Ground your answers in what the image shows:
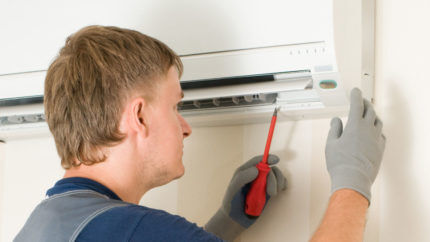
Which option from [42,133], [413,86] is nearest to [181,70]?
[413,86]

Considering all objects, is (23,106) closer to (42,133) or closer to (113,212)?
(42,133)

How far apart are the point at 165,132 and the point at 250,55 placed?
0.24 metres

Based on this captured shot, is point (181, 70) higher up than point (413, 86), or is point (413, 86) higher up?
point (181, 70)

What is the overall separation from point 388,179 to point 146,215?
0.62 m

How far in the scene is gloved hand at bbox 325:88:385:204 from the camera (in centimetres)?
104

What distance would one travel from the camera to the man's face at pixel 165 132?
1059 millimetres

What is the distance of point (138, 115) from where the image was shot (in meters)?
1.03

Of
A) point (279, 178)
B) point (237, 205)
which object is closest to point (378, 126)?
point (279, 178)

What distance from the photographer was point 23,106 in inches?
55.1

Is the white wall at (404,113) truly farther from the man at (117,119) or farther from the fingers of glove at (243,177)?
the fingers of glove at (243,177)

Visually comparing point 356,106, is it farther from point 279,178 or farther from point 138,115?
point 138,115

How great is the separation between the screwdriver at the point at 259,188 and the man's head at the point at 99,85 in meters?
0.32

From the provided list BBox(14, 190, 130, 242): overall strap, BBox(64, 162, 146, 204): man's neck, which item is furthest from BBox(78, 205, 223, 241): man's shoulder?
BBox(64, 162, 146, 204): man's neck

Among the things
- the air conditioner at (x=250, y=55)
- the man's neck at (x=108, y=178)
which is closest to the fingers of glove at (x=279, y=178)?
the air conditioner at (x=250, y=55)
